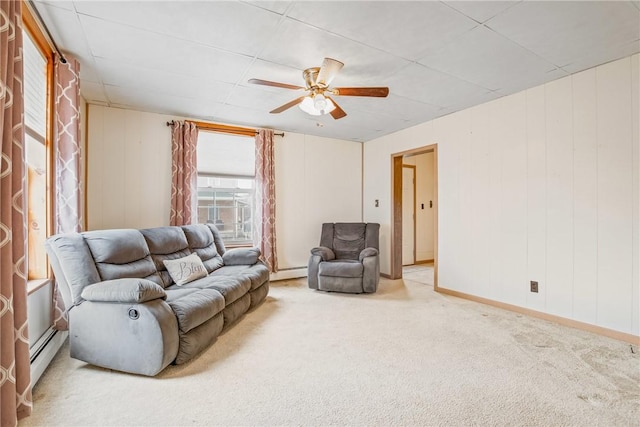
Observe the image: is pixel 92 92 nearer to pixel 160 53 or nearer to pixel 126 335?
pixel 160 53

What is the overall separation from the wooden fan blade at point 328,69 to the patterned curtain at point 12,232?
5.79 ft

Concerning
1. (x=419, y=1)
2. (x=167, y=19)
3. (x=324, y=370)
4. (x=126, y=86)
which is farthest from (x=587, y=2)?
(x=126, y=86)

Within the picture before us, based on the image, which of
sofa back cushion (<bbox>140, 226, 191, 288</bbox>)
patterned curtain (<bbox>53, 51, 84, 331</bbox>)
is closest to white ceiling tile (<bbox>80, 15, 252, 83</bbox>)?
→ patterned curtain (<bbox>53, 51, 84, 331</bbox>)

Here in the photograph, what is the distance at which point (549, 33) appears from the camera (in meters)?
2.25

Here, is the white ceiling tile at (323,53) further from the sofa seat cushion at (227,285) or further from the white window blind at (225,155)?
the white window blind at (225,155)

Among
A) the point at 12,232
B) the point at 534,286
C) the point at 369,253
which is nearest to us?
the point at 12,232

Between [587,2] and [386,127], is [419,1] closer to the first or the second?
[587,2]

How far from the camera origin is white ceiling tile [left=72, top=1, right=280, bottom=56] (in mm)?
1963

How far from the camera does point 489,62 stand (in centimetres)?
270

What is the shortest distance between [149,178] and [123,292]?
241cm

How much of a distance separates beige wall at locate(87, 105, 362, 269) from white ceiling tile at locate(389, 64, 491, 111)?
2.20 m

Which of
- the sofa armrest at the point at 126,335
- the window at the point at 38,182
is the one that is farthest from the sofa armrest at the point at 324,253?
the window at the point at 38,182

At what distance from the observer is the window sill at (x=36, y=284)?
6.98ft

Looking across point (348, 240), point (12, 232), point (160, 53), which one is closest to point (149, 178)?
point (160, 53)
